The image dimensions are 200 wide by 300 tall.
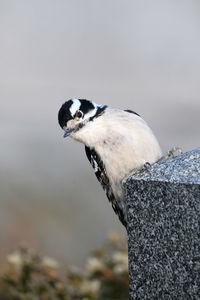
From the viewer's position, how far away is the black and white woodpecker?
449cm

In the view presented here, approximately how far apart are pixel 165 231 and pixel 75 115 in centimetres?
165

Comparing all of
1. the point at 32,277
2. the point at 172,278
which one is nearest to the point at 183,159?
the point at 172,278

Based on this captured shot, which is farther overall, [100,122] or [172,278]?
[100,122]

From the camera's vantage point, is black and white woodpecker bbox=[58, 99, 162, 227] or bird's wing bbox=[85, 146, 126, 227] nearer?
black and white woodpecker bbox=[58, 99, 162, 227]

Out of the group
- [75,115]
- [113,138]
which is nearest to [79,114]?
[75,115]

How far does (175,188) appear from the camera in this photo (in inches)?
118

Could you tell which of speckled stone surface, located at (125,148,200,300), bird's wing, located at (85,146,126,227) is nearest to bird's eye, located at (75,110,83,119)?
bird's wing, located at (85,146,126,227)

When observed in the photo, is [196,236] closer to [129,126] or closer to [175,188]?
[175,188]

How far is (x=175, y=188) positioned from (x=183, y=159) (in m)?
0.25

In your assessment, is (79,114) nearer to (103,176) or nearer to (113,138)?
(113,138)

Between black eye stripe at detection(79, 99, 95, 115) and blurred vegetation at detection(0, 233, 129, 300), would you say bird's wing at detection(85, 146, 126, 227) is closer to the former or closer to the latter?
black eye stripe at detection(79, 99, 95, 115)

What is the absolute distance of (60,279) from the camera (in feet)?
20.3

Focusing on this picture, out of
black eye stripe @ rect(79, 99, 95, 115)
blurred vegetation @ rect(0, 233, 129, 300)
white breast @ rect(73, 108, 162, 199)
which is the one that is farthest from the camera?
blurred vegetation @ rect(0, 233, 129, 300)

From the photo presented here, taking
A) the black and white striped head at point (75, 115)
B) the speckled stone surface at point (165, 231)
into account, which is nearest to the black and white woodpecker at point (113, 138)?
the black and white striped head at point (75, 115)
